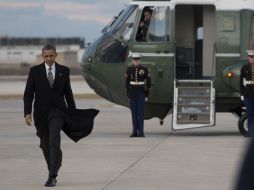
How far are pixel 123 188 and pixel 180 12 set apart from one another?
9.46 meters

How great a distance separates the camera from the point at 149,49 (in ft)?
56.8

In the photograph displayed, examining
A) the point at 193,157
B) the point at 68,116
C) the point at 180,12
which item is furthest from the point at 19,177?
the point at 180,12

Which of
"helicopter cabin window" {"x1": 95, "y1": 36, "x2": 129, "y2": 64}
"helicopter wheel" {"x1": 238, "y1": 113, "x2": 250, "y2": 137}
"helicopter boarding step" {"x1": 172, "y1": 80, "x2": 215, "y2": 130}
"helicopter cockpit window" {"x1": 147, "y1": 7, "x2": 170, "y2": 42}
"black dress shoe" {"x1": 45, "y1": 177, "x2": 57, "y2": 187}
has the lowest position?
"helicopter wheel" {"x1": 238, "y1": 113, "x2": 250, "y2": 137}

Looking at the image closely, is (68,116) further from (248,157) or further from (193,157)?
(248,157)

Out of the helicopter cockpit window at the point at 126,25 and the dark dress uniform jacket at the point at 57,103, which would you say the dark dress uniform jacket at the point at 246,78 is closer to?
the helicopter cockpit window at the point at 126,25

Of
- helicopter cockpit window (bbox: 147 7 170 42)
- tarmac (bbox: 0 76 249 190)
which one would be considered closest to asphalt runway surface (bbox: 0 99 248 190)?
tarmac (bbox: 0 76 249 190)

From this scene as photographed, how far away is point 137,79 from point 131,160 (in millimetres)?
4312

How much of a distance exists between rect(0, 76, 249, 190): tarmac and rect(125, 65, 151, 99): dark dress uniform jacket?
919 millimetres

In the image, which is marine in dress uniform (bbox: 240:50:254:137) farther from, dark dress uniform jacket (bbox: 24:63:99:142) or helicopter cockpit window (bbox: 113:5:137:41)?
dark dress uniform jacket (bbox: 24:63:99:142)

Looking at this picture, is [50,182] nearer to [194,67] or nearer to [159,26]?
[159,26]

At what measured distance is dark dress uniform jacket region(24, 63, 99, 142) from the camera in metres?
9.48

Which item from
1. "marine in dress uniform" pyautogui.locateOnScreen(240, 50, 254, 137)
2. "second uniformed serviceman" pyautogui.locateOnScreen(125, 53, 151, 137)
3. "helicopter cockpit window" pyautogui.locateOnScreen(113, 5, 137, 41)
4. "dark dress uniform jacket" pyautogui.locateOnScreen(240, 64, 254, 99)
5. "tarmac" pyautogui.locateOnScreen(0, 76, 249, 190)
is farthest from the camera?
"helicopter cockpit window" pyautogui.locateOnScreen(113, 5, 137, 41)

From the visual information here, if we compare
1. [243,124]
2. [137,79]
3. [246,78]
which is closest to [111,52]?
[137,79]

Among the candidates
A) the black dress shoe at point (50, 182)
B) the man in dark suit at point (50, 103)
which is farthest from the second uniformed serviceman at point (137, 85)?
the black dress shoe at point (50, 182)
